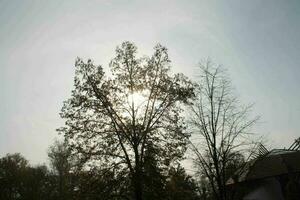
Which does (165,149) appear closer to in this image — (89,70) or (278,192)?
(89,70)

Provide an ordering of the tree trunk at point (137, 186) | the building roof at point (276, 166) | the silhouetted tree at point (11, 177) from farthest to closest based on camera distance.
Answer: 1. the silhouetted tree at point (11, 177)
2. the building roof at point (276, 166)
3. the tree trunk at point (137, 186)

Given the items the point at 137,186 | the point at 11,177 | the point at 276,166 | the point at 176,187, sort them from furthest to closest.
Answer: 1. the point at 11,177
2. the point at 276,166
3. the point at 176,187
4. the point at 137,186

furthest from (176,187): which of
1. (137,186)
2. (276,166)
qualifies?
(276,166)

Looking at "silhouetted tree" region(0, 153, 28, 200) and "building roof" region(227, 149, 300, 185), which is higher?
"silhouetted tree" region(0, 153, 28, 200)

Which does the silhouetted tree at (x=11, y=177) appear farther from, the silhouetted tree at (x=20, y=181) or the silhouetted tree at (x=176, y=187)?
the silhouetted tree at (x=176, y=187)

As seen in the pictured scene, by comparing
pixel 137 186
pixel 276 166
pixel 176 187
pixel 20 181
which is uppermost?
pixel 20 181

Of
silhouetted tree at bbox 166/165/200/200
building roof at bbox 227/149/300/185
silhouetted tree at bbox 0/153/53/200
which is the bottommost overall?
silhouetted tree at bbox 166/165/200/200

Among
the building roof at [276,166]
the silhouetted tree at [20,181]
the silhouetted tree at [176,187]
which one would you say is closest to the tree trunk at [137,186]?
the silhouetted tree at [176,187]

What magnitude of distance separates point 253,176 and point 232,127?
14204mm

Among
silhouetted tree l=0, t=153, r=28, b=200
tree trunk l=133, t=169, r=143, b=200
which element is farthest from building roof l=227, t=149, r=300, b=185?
silhouetted tree l=0, t=153, r=28, b=200

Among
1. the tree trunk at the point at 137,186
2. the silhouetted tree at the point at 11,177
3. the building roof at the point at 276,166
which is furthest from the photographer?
the silhouetted tree at the point at 11,177

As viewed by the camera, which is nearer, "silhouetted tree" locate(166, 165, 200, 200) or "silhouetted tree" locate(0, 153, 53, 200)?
"silhouetted tree" locate(166, 165, 200, 200)

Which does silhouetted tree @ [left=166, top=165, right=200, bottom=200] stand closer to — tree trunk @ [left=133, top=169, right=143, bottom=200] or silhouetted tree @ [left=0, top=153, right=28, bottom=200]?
tree trunk @ [left=133, top=169, right=143, bottom=200]

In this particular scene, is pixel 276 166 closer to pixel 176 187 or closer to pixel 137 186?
pixel 176 187
